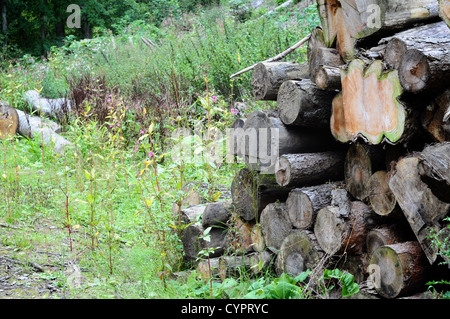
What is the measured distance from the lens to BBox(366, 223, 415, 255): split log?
2.47 metres

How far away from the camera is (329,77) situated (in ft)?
9.05

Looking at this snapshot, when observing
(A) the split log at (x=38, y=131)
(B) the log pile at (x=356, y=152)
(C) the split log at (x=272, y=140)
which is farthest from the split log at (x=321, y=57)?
(A) the split log at (x=38, y=131)

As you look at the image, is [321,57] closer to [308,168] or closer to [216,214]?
[308,168]

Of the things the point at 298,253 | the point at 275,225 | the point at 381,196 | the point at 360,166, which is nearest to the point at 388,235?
the point at 381,196

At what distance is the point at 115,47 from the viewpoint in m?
12.4

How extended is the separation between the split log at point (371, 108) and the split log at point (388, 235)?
1.62ft

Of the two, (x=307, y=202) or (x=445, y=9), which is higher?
(x=445, y=9)

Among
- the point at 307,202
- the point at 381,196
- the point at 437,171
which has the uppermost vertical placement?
the point at 437,171

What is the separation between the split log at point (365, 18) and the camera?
254 cm

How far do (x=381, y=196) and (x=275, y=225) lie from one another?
834 mm

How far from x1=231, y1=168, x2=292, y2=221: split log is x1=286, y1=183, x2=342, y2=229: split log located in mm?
248

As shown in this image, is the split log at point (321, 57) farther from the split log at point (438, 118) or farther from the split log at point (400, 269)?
the split log at point (400, 269)
